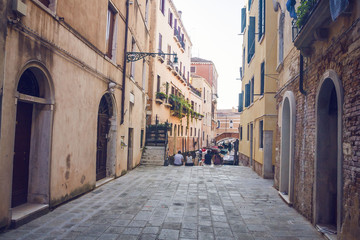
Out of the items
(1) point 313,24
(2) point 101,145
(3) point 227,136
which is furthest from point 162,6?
(3) point 227,136

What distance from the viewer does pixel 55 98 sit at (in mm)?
6160

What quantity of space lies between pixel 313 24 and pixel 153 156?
12.3m

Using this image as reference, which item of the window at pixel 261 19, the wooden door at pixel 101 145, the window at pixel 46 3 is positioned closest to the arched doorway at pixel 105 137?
the wooden door at pixel 101 145

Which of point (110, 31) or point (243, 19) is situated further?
point (243, 19)

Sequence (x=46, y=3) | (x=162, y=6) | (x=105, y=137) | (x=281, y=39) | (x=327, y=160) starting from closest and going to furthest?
(x=327, y=160) < (x=46, y=3) < (x=281, y=39) < (x=105, y=137) < (x=162, y=6)

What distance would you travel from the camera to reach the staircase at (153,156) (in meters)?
15.9

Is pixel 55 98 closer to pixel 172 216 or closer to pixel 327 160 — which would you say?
pixel 172 216

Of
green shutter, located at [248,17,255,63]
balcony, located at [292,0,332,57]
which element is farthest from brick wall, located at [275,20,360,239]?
green shutter, located at [248,17,255,63]

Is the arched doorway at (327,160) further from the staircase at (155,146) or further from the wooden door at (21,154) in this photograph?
the staircase at (155,146)

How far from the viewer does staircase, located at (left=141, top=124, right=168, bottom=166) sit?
15.9m

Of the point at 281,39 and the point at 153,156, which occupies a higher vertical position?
the point at 281,39

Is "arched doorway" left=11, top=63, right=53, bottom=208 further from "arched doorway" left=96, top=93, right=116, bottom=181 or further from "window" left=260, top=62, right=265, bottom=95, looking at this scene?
"window" left=260, top=62, right=265, bottom=95

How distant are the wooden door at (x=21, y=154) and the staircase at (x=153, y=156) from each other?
10.0 metres

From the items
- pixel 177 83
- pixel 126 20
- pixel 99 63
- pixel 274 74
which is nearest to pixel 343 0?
pixel 99 63
